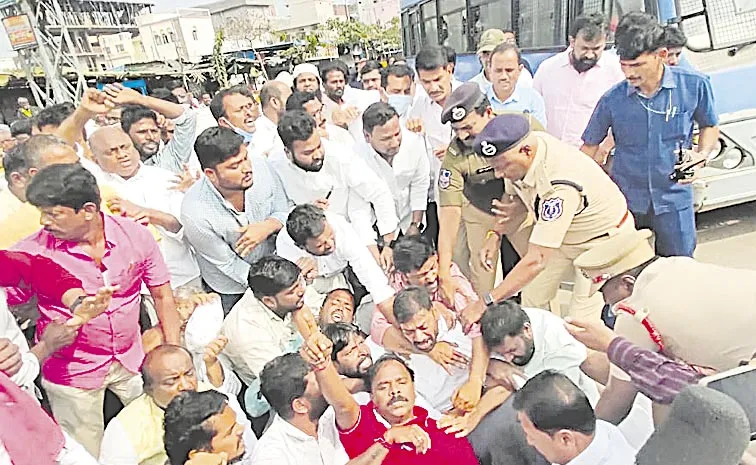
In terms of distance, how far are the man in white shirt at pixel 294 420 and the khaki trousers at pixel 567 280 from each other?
1163 mm

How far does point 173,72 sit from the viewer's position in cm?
2344

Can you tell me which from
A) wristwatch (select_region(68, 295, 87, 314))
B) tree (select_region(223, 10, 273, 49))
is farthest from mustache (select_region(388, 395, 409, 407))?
tree (select_region(223, 10, 273, 49))

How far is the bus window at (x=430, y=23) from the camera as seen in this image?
7080mm

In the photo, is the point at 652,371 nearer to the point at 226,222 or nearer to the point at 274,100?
the point at 226,222

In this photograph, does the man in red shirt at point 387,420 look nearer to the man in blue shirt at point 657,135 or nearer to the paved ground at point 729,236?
the man in blue shirt at point 657,135

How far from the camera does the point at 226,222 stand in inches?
Result: 103

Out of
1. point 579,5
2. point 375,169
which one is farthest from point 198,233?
point 579,5

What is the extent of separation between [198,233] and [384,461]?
4.08 feet

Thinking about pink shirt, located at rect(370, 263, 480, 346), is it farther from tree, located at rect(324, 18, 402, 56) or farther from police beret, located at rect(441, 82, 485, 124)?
tree, located at rect(324, 18, 402, 56)

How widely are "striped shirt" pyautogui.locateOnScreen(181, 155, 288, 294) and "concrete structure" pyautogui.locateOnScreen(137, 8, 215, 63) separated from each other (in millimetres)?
51679

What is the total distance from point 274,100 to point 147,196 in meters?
1.34

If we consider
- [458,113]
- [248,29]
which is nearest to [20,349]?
[458,113]

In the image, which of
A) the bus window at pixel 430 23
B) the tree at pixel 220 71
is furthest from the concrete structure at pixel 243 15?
the bus window at pixel 430 23

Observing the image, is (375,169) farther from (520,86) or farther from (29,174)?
(29,174)
